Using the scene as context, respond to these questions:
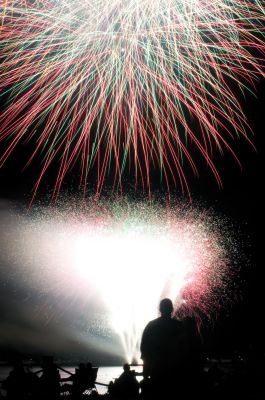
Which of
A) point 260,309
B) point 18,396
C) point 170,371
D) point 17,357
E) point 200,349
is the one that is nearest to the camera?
point 170,371

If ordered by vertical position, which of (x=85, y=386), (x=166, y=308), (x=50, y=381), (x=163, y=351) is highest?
(x=166, y=308)

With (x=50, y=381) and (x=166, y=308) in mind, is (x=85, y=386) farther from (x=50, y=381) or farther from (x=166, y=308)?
(x=166, y=308)

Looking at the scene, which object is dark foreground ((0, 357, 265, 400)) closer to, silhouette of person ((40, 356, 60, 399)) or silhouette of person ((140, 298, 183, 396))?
silhouette of person ((40, 356, 60, 399))

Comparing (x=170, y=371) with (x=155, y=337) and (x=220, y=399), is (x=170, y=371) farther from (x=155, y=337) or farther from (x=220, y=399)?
(x=220, y=399)

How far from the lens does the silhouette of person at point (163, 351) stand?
429cm

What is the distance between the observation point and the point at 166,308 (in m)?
4.78

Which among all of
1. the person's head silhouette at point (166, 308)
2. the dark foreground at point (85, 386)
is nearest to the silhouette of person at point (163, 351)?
the person's head silhouette at point (166, 308)

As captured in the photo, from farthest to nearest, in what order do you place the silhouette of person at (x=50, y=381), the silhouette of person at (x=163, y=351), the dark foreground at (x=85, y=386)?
the silhouette of person at (x=50, y=381), the dark foreground at (x=85, y=386), the silhouette of person at (x=163, y=351)

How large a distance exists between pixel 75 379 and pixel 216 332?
9213 centimetres

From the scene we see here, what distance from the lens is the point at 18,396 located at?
21.1ft

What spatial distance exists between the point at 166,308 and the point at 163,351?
1.69 feet

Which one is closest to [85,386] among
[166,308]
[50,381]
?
[50,381]

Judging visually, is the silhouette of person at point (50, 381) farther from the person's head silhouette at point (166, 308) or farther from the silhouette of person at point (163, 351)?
the person's head silhouette at point (166, 308)

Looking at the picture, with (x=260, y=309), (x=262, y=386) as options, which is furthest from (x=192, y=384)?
(x=260, y=309)
